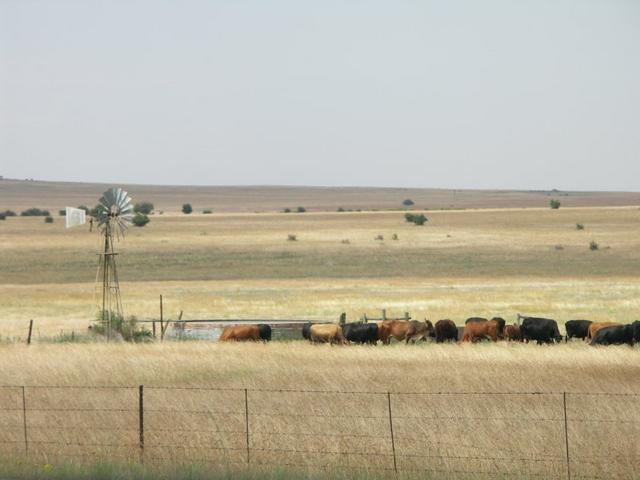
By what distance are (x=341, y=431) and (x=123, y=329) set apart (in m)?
17.1

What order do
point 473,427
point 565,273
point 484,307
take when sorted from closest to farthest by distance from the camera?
point 473,427
point 484,307
point 565,273

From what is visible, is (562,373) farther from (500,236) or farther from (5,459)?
(500,236)

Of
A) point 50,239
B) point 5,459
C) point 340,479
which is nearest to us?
point 340,479

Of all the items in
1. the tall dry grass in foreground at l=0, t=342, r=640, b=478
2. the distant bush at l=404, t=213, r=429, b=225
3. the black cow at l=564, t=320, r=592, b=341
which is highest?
the distant bush at l=404, t=213, r=429, b=225

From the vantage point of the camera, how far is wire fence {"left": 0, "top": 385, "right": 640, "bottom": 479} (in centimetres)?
1543

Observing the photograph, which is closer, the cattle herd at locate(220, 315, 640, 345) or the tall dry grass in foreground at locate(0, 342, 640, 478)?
the tall dry grass in foreground at locate(0, 342, 640, 478)

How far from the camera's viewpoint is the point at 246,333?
32.4 m

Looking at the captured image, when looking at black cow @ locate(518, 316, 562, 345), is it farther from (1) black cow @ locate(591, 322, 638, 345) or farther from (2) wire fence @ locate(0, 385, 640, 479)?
(2) wire fence @ locate(0, 385, 640, 479)

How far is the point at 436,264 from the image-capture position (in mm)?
75062

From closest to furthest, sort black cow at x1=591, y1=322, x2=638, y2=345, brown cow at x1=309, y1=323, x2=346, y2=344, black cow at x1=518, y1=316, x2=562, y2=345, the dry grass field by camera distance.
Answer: the dry grass field < black cow at x1=591, y1=322, x2=638, y2=345 < brown cow at x1=309, y1=323, x2=346, y2=344 < black cow at x1=518, y1=316, x2=562, y2=345

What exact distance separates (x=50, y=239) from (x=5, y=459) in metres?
86.4

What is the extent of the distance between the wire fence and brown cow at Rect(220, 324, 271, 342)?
11.1 meters

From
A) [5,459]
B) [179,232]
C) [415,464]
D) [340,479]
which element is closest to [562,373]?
[415,464]

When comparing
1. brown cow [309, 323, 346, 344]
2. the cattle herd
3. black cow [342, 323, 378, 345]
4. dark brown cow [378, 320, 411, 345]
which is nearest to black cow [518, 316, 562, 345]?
the cattle herd
